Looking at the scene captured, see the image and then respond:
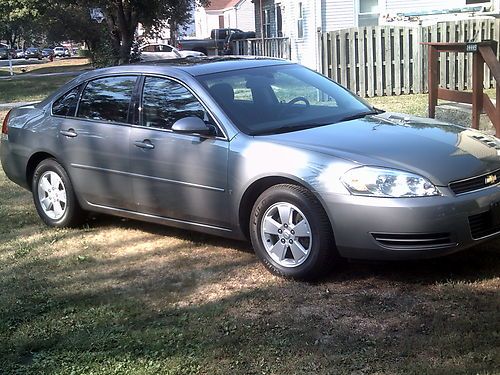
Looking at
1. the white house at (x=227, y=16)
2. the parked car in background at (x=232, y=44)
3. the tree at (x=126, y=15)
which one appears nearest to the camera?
the tree at (x=126, y=15)

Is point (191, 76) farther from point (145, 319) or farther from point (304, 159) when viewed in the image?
point (145, 319)

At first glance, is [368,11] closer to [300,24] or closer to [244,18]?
[300,24]

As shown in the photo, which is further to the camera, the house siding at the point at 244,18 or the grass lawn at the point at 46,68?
the house siding at the point at 244,18

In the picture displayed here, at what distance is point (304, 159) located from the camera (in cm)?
467

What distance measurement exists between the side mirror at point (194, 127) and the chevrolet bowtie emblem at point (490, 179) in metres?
1.95

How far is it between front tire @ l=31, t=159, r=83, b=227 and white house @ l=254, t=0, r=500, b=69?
12038 mm

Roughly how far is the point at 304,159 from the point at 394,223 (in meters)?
0.76

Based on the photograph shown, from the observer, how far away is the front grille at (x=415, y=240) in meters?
4.33

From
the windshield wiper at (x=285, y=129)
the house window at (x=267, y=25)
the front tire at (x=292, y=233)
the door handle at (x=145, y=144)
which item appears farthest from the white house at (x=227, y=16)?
the front tire at (x=292, y=233)

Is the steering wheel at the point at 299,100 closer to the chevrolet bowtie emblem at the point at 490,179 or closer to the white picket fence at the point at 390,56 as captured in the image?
the chevrolet bowtie emblem at the point at 490,179

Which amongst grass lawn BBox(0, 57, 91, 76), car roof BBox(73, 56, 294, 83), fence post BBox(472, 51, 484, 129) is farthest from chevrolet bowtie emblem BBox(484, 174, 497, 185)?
grass lawn BBox(0, 57, 91, 76)

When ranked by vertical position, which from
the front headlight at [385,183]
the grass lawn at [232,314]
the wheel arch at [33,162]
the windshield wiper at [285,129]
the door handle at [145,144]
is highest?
the windshield wiper at [285,129]

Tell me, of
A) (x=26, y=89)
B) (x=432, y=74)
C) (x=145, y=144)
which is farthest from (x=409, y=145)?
(x=26, y=89)

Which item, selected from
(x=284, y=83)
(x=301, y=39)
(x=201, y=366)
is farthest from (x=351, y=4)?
(x=201, y=366)
